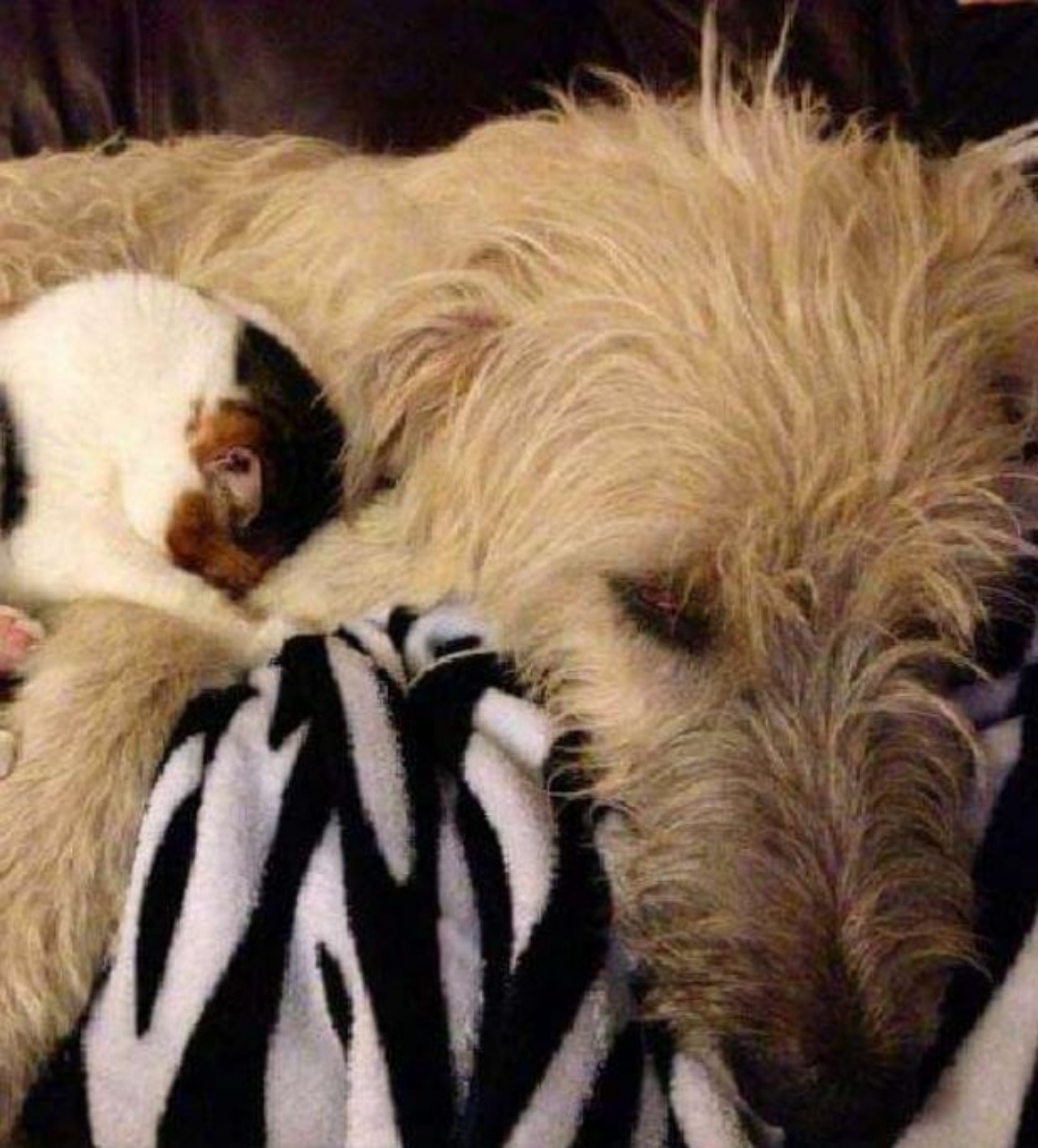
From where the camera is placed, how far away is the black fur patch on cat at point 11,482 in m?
1.53

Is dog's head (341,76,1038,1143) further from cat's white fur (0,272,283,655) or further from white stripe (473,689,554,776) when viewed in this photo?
cat's white fur (0,272,283,655)

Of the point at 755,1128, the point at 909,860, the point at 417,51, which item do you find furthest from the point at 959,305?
the point at 417,51

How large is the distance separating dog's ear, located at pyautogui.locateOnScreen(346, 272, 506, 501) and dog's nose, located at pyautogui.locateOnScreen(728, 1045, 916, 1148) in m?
0.71

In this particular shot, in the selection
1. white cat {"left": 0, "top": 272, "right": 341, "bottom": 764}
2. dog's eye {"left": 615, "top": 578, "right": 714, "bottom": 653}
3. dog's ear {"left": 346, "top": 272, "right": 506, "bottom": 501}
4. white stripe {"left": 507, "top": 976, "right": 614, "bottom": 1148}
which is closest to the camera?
white stripe {"left": 507, "top": 976, "right": 614, "bottom": 1148}

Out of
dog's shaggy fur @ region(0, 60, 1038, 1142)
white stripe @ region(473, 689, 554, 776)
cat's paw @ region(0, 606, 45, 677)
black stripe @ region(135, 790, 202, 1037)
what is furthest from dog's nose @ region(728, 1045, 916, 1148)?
cat's paw @ region(0, 606, 45, 677)

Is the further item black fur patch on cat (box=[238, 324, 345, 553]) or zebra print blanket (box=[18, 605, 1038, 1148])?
black fur patch on cat (box=[238, 324, 345, 553])

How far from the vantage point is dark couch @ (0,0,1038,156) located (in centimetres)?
219

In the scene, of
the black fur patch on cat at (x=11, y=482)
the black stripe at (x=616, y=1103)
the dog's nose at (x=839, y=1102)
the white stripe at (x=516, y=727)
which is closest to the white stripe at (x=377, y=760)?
the white stripe at (x=516, y=727)

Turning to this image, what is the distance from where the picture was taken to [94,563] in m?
1.51

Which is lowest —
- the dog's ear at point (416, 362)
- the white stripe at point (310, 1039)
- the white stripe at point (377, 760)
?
the white stripe at point (310, 1039)

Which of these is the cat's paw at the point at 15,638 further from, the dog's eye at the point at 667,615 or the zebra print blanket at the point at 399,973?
the dog's eye at the point at 667,615

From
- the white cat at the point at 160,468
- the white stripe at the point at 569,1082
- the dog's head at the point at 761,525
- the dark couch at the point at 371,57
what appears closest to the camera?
the white stripe at the point at 569,1082

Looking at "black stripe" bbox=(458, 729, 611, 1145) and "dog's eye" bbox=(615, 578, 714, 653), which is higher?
"dog's eye" bbox=(615, 578, 714, 653)

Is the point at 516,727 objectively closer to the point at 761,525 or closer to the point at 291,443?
the point at 761,525
